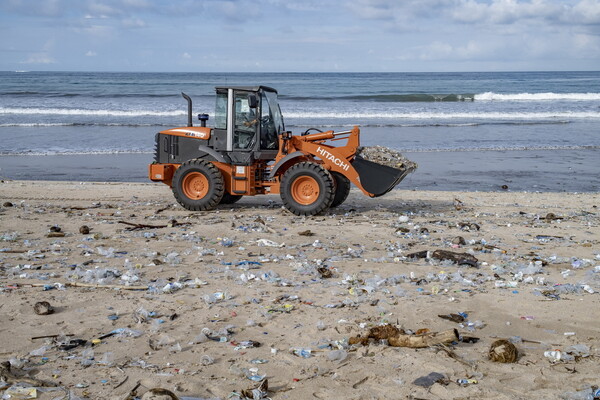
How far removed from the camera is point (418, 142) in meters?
22.2

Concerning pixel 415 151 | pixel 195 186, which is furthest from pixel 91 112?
pixel 195 186

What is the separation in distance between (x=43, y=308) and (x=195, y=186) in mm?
5747

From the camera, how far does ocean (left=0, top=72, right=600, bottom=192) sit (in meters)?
16.2

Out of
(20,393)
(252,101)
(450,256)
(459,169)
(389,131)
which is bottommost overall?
(20,393)

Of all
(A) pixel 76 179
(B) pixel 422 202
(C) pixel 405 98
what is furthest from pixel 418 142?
(C) pixel 405 98

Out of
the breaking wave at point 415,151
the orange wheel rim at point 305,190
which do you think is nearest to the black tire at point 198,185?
the orange wheel rim at point 305,190

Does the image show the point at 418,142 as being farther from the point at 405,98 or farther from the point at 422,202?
the point at 405,98

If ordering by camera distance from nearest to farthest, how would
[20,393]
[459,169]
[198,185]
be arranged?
[20,393]
[198,185]
[459,169]

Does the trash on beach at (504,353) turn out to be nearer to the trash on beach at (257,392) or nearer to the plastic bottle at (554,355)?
the plastic bottle at (554,355)

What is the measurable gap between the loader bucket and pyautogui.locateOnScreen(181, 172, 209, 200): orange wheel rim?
8.69 feet

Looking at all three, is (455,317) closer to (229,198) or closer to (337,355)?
(337,355)

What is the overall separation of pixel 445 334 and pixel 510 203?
301 inches

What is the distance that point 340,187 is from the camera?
11.4 metres

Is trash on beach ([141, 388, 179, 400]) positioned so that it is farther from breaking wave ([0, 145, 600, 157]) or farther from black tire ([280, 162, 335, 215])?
breaking wave ([0, 145, 600, 157])
